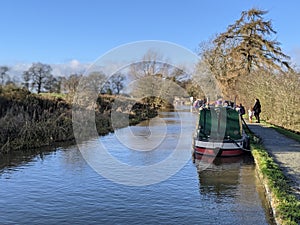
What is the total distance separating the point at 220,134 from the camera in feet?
45.6

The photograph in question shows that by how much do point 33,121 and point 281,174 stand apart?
12.1 metres

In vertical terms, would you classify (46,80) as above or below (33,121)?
above

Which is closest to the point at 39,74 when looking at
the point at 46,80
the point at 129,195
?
the point at 46,80

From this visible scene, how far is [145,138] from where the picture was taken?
1916 cm

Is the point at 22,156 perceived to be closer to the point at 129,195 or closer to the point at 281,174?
the point at 129,195

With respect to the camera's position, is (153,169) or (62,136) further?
(62,136)

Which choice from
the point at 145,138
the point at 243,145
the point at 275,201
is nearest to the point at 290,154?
the point at 243,145

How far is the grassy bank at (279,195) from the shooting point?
5.79 m

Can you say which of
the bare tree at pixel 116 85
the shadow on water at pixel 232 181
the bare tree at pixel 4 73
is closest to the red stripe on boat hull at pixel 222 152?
the shadow on water at pixel 232 181

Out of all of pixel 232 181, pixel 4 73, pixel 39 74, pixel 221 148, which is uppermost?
pixel 39 74

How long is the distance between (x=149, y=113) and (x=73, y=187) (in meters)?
26.5

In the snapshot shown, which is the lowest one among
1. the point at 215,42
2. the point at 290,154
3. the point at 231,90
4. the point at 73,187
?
the point at 73,187

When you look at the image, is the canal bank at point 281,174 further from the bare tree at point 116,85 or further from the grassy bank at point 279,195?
the bare tree at point 116,85

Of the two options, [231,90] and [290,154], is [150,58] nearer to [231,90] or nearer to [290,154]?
[290,154]
